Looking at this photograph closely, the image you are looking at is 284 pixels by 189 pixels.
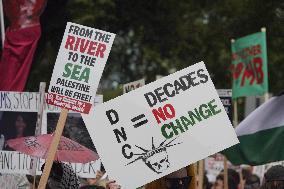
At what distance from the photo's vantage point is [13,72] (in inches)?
627

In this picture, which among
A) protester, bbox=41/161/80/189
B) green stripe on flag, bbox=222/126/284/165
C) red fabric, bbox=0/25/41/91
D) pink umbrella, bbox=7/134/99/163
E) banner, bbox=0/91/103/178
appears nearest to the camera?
protester, bbox=41/161/80/189

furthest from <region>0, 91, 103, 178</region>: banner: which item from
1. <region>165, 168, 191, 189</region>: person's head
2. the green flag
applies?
the green flag

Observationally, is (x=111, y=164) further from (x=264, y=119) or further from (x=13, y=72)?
(x=13, y=72)

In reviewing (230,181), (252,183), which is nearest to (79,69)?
(252,183)

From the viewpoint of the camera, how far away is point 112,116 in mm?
8695

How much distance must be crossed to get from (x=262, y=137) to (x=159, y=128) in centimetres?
254

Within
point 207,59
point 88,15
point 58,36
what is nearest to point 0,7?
point 58,36

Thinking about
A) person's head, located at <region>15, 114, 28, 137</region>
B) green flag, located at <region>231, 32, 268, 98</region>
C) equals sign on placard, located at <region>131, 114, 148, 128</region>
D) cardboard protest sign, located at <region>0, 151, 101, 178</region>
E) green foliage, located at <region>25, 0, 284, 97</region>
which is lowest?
cardboard protest sign, located at <region>0, 151, 101, 178</region>

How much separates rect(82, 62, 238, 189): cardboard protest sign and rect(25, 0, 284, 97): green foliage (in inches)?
753

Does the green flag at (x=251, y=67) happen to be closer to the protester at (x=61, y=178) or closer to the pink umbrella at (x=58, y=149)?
the pink umbrella at (x=58, y=149)

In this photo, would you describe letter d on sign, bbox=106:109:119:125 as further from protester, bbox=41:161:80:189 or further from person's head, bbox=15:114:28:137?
person's head, bbox=15:114:28:137

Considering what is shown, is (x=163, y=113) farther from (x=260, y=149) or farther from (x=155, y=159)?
(x=260, y=149)

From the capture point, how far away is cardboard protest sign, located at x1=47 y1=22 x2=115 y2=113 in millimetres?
8703

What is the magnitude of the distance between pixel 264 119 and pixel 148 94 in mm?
2641
